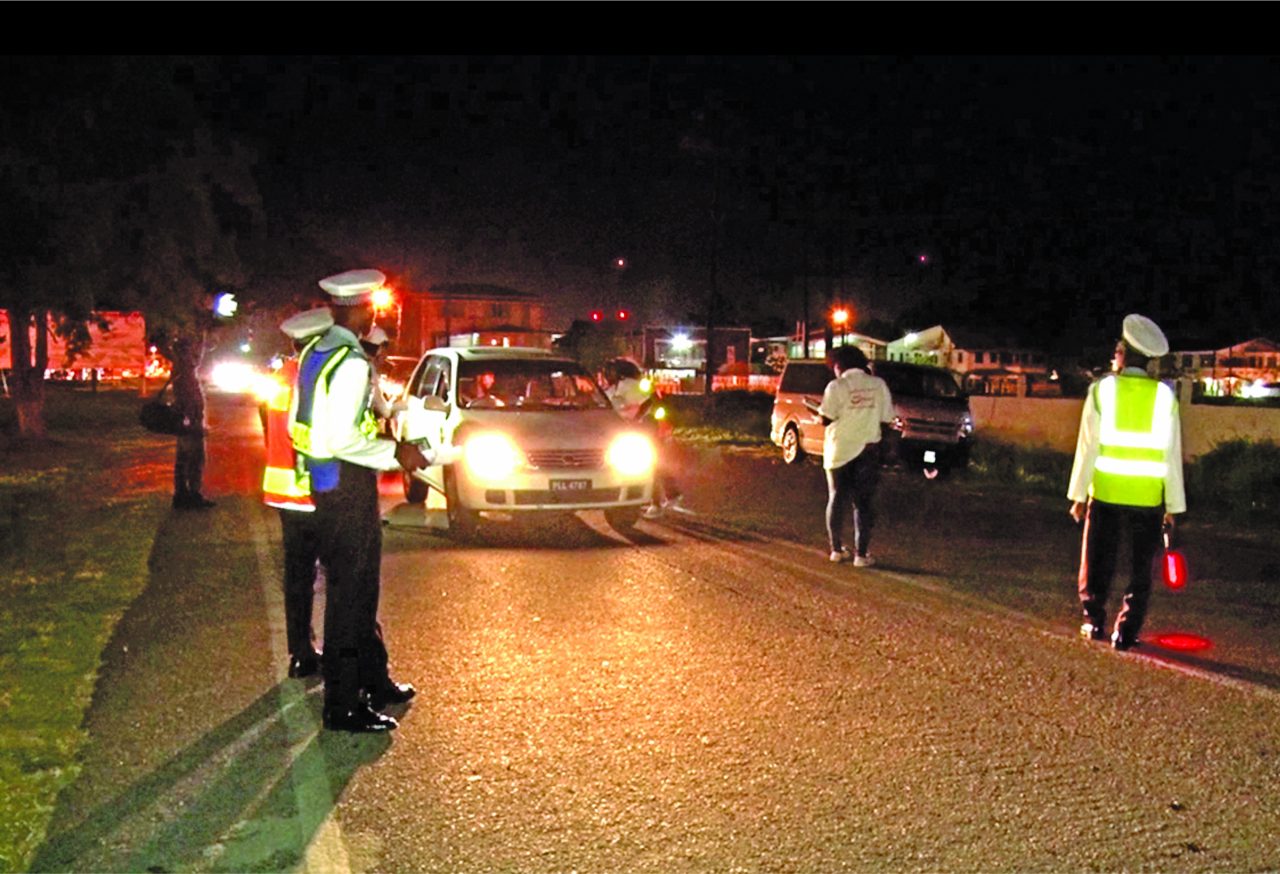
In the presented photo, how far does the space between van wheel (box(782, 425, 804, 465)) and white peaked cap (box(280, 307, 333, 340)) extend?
16234 mm

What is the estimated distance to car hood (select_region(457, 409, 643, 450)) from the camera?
11.4m

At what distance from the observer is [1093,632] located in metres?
7.41

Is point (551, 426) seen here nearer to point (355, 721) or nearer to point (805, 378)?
point (355, 721)

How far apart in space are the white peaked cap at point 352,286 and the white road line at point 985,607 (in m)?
4.70

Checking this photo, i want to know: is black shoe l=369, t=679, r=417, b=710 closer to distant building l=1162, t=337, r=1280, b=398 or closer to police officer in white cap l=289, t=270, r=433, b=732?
police officer in white cap l=289, t=270, r=433, b=732

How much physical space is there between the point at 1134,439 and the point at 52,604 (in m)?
7.33

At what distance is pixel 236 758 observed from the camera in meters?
5.23

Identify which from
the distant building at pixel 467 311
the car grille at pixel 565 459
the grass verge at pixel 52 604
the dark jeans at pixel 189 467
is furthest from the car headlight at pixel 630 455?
the distant building at pixel 467 311

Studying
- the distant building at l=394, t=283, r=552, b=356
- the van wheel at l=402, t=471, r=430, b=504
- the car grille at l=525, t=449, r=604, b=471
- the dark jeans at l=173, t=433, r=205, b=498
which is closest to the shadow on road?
the car grille at l=525, t=449, r=604, b=471

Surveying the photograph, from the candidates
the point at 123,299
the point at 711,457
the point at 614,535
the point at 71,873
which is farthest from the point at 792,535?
the point at 123,299

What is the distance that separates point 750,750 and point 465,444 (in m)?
6.38

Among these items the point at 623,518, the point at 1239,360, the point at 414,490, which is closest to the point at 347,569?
the point at 623,518

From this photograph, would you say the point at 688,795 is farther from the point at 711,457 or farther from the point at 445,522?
the point at 711,457

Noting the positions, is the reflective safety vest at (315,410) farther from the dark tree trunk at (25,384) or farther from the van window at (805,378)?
the dark tree trunk at (25,384)
